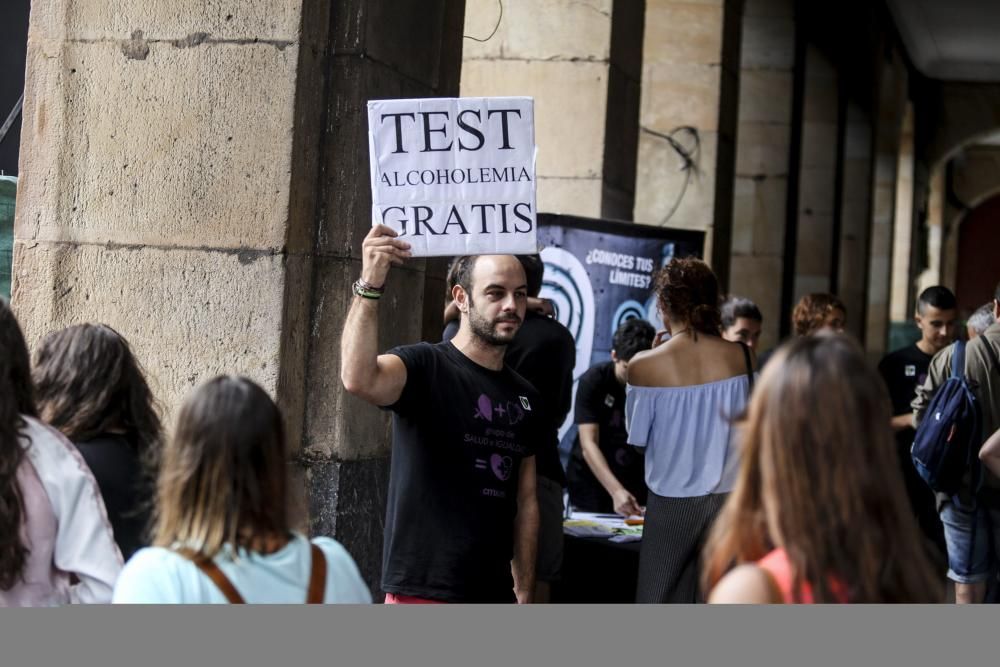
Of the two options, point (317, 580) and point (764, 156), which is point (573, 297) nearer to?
point (317, 580)

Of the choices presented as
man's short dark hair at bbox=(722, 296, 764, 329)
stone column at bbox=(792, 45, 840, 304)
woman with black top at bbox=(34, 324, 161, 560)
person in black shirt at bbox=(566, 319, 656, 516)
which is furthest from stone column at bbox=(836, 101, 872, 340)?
woman with black top at bbox=(34, 324, 161, 560)

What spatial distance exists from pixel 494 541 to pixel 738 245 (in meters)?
10.7

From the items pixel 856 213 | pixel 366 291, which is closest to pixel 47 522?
pixel 366 291

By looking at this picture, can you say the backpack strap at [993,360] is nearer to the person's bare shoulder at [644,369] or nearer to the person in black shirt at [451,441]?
the person's bare shoulder at [644,369]

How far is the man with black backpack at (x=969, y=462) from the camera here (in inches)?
233

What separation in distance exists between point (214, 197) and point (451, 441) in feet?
5.83

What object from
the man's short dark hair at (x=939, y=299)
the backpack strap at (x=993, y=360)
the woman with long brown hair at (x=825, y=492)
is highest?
the man's short dark hair at (x=939, y=299)

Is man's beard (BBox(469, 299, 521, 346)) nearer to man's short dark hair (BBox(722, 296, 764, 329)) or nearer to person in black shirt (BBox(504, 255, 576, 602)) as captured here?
person in black shirt (BBox(504, 255, 576, 602))

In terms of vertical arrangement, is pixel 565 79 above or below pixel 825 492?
above

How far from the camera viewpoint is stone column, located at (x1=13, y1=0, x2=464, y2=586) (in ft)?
16.9

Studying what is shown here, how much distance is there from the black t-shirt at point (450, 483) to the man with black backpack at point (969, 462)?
103 inches

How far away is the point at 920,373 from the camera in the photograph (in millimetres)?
7863

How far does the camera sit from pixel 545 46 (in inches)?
337

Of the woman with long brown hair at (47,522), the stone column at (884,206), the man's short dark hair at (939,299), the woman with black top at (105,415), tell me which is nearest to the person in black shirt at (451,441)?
the woman with black top at (105,415)
